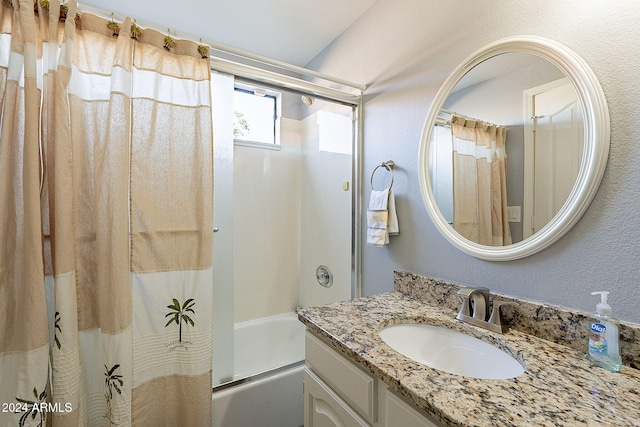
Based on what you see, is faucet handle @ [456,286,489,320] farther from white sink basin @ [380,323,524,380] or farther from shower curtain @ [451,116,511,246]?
shower curtain @ [451,116,511,246]

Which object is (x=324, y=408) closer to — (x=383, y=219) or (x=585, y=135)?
(x=383, y=219)

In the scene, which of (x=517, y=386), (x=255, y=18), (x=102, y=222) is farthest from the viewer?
(x=255, y=18)

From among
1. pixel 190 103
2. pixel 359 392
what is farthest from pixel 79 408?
pixel 190 103

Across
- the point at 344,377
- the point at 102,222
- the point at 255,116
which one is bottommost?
the point at 344,377

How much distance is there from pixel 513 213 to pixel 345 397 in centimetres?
85

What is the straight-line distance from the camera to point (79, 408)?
1.05 m

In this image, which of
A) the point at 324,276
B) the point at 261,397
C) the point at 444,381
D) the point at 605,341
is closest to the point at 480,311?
the point at 605,341

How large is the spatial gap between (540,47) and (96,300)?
6.02 feet

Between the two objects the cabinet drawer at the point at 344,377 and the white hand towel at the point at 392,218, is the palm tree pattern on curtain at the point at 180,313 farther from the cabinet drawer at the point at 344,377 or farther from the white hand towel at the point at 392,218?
the white hand towel at the point at 392,218

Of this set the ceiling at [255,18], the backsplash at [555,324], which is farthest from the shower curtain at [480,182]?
the ceiling at [255,18]

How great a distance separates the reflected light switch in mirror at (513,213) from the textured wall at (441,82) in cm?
14

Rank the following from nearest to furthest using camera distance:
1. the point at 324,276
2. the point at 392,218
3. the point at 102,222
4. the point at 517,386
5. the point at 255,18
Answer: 1. the point at 517,386
2. the point at 102,222
3. the point at 392,218
4. the point at 255,18
5. the point at 324,276

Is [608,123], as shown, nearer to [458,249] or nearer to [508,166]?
[508,166]

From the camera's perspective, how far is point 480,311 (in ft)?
3.28
